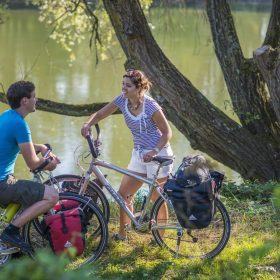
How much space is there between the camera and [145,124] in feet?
13.8

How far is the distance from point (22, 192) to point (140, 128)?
1.02 meters

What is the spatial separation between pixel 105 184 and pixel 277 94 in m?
2.72

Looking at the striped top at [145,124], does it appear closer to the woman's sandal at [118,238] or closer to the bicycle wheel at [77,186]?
the bicycle wheel at [77,186]

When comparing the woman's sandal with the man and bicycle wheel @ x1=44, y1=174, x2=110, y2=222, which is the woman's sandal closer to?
bicycle wheel @ x1=44, y1=174, x2=110, y2=222

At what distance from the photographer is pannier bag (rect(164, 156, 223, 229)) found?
12.5 feet

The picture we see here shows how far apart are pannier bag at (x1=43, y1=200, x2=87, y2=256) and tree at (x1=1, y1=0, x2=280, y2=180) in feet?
9.86

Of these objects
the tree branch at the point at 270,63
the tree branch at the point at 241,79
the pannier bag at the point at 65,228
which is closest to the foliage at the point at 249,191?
the tree branch at the point at 241,79

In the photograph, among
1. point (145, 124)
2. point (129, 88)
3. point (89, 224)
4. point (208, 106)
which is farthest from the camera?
point (208, 106)

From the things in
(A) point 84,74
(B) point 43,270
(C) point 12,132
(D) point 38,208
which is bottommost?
(A) point 84,74

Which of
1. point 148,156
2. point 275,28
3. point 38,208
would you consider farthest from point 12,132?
point 275,28

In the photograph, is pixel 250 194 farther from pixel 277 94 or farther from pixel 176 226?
pixel 176 226

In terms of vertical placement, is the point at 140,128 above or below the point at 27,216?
above

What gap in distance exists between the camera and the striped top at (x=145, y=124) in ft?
13.6

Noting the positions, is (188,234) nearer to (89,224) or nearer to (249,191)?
(89,224)
